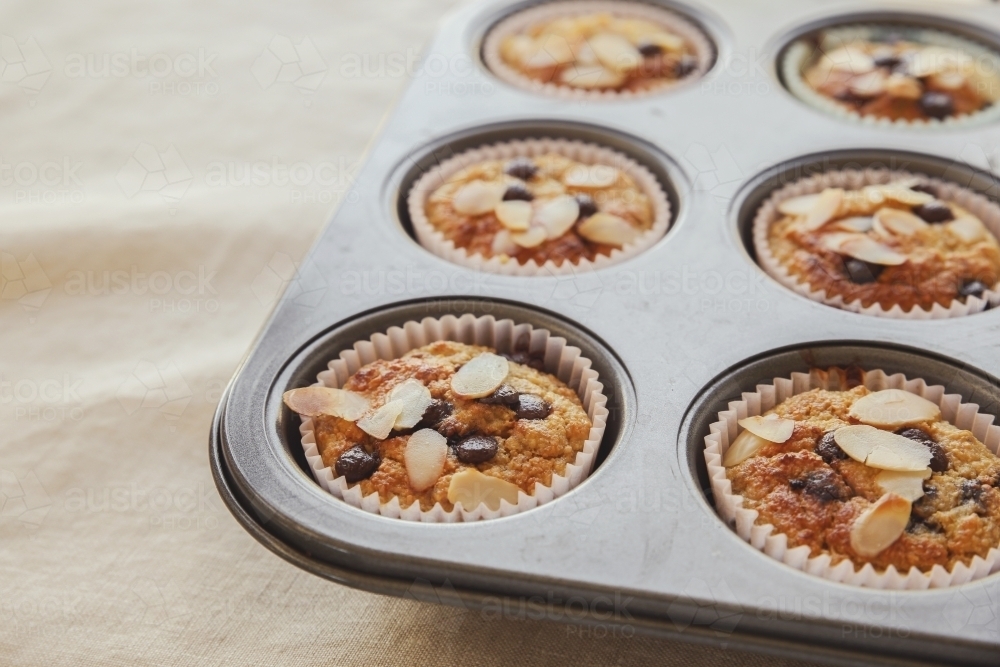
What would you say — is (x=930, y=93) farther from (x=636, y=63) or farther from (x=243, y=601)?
(x=243, y=601)

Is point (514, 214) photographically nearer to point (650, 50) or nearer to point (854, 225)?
point (854, 225)

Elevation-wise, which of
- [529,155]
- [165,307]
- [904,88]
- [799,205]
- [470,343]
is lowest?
[165,307]

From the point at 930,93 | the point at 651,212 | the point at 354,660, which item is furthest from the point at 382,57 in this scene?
the point at 354,660

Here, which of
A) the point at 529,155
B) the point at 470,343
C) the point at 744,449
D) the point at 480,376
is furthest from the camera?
the point at 529,155

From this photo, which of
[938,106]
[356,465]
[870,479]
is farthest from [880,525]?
[938,106]

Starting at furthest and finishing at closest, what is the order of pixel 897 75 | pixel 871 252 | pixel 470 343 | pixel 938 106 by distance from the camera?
pixel 897 75, pixel 938 106, pixel 871 252, pixel 470 343

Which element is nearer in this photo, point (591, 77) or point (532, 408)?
point (532, 408)

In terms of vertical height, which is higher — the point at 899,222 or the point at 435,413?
the point at 899,222
